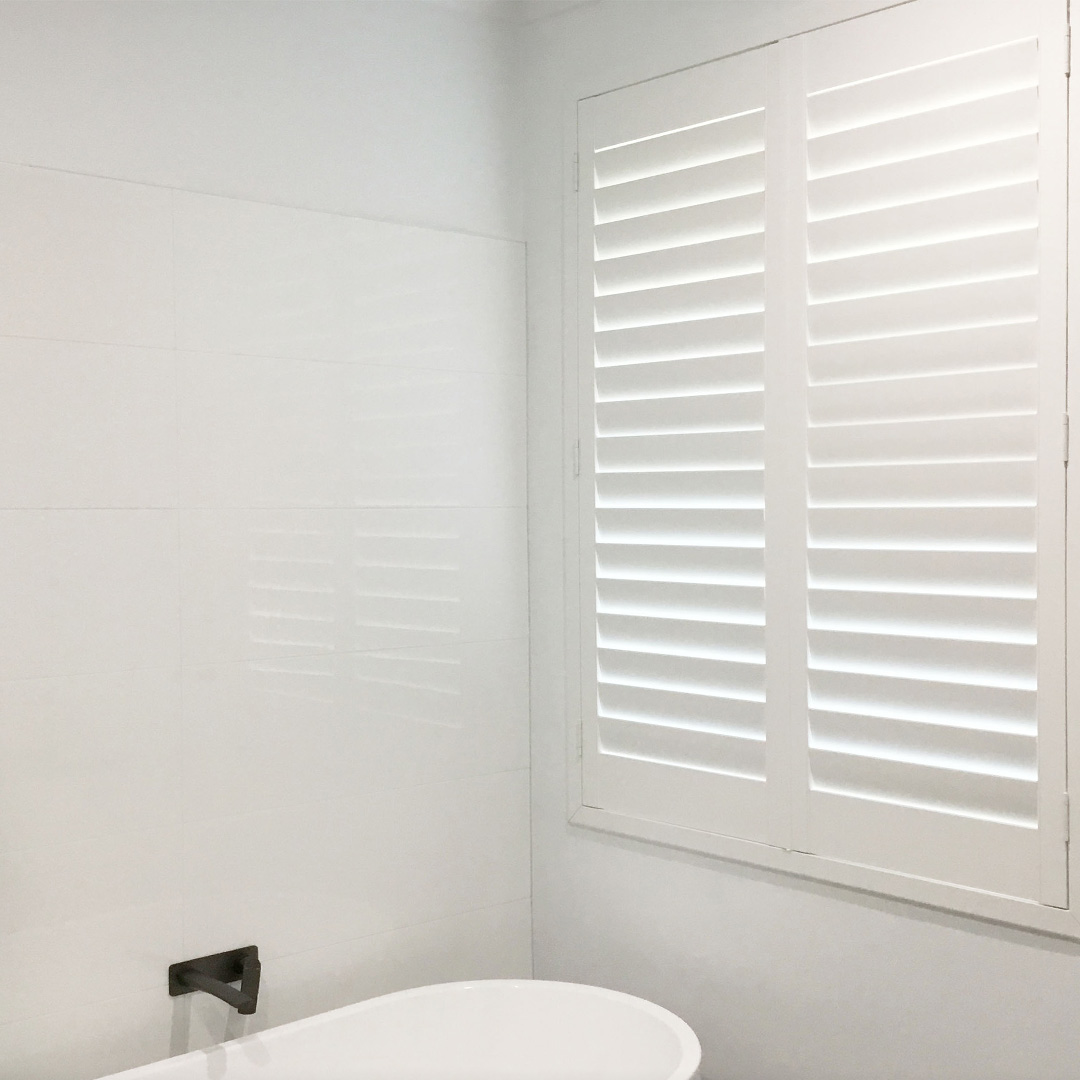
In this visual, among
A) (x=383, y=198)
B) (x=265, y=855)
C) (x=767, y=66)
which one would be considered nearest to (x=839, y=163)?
(x=767, y=66)

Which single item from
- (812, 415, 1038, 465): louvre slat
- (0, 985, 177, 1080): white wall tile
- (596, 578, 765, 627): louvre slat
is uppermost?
(812, 415, 1038, 465): louvre slat

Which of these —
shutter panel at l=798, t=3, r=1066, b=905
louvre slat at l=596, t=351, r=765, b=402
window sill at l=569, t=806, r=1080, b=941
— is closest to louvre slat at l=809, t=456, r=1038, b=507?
shutter panel at l=798, t=3, r=1066, b=905

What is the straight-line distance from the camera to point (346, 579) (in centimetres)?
224

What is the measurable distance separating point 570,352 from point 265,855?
117cm

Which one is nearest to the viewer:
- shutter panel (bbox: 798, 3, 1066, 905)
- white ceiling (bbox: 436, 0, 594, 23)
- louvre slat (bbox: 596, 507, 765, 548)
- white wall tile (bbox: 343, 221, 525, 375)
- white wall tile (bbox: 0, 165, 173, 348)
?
shutter panel (bbox: 798, 3, 1066, 905)

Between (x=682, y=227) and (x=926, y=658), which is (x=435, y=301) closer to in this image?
(x=682, y=227)

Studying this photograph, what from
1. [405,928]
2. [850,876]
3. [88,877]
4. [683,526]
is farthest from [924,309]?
[88,877]

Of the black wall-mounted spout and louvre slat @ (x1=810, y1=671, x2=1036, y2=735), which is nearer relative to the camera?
louvre slat @ (x1=810, y1=671, x2=1036, y2=735)

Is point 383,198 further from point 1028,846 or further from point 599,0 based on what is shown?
point 1028,846

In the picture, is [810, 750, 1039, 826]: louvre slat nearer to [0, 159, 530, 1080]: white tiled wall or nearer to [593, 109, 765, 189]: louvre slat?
Answer: [0, 159, 530, 1080]: white tiled wall

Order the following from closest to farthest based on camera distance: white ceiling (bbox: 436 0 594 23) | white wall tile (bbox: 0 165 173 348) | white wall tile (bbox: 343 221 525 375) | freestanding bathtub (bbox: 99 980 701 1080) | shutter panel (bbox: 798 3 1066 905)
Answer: shutter panel (bbox: 798 3 1066 905) → white wall tile (bbox: 0 165 173 348) → freestanding bathtub (bbox: 99 980 701 1080) → white wall tile (bbox: 343 221 525 375) → white ceiling (bbox: 436 0 594 23)

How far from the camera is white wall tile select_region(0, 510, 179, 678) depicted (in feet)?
6.07

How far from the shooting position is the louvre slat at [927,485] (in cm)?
177

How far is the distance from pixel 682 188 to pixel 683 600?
2.59 ft
